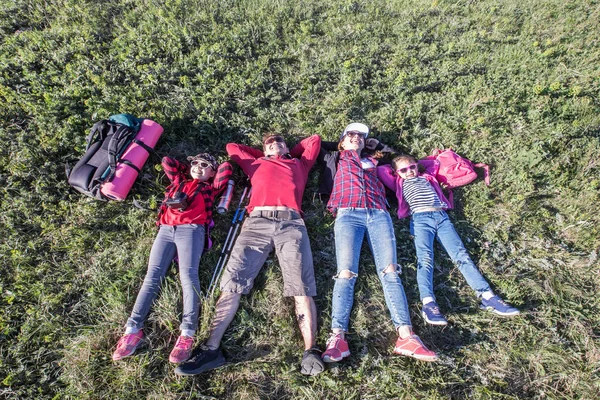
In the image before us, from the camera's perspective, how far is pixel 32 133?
611 centimetres

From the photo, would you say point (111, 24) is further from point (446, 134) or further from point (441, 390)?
point (441, 390)

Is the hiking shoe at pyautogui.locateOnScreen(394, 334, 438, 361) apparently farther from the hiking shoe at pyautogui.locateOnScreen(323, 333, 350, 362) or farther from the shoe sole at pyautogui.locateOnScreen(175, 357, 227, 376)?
the shoe sole at pyautogui.locateOnScreen(175, 357, 227, 376)

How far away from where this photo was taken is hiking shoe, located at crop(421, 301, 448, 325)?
4578mm

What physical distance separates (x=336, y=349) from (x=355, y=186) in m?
2.67

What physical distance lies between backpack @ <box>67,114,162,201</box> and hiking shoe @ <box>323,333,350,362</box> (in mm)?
4161

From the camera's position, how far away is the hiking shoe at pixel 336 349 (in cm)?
431

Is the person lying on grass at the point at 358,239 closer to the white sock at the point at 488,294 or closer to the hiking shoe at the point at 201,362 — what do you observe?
the white sock at the point at 488,294

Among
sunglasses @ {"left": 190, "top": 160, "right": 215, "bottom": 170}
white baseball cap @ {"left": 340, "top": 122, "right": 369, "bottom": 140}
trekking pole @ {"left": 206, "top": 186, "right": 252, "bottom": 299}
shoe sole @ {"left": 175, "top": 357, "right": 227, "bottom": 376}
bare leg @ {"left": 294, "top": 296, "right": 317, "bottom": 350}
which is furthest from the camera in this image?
white baseball cap @ {"left": 340, "top": 122, "right": 369, "bottom": 140}

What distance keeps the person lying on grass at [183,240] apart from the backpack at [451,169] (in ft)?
12.7

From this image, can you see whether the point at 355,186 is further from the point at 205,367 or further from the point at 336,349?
the point at 205,367

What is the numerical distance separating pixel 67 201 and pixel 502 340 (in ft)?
24.7

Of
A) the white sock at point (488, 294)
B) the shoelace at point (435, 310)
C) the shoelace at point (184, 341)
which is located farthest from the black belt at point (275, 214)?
the white sock at point (488, 294)

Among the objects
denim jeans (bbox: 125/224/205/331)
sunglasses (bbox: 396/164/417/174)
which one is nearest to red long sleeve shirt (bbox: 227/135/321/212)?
denim jeans (bbox: 125/224/205/331)

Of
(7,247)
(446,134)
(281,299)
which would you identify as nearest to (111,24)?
(7,247)
